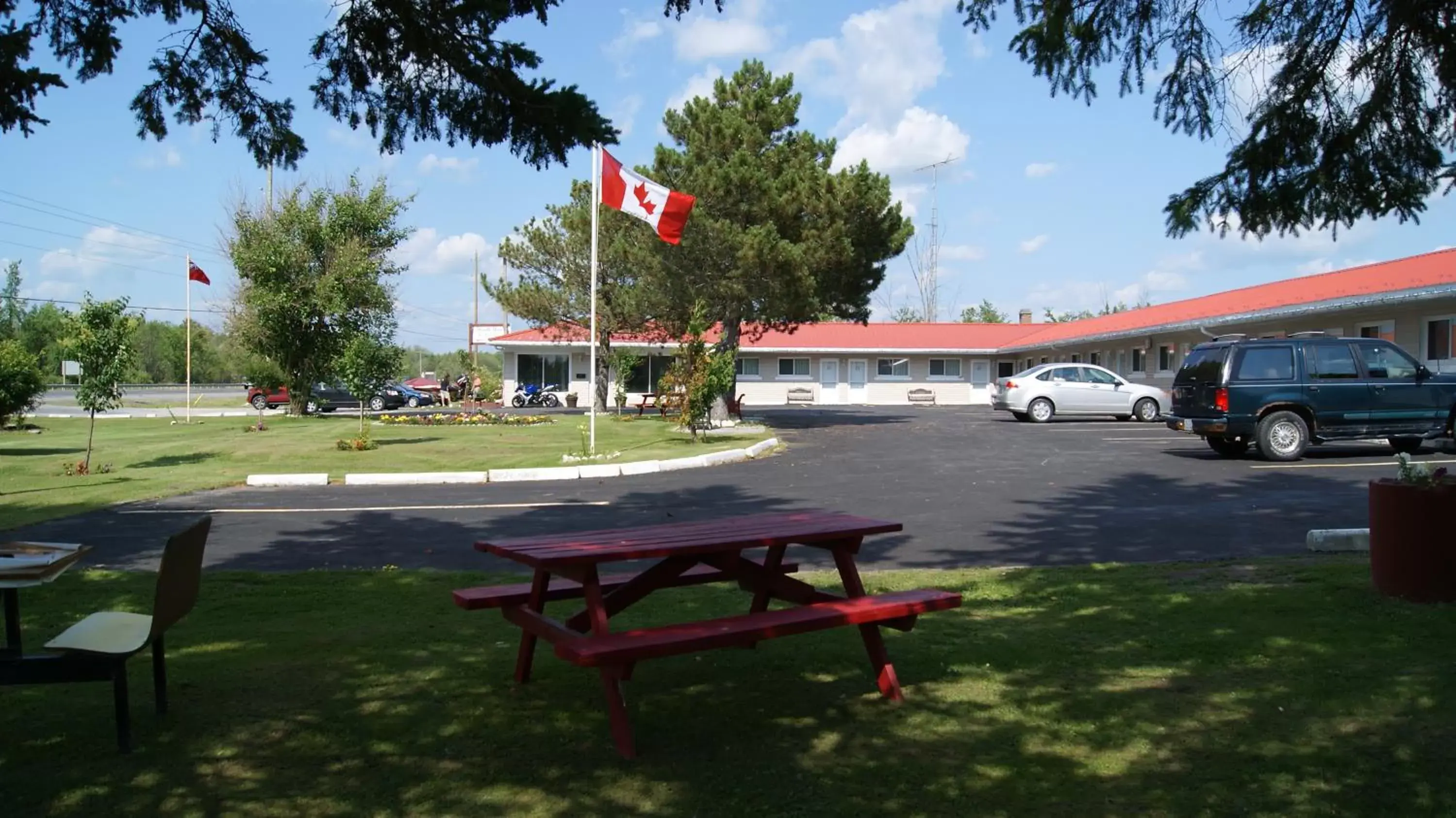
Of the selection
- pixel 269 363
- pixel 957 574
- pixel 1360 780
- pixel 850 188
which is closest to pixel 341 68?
pixel 957 574

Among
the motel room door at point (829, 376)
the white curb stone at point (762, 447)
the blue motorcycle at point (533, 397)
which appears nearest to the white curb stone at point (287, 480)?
the white curb stone at point (762, 447)

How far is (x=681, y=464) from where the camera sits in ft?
59.6

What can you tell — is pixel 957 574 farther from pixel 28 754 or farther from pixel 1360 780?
pixel 28 754

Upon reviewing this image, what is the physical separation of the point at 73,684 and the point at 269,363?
43.8 metres

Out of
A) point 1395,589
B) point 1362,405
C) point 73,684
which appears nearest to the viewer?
point 73,684

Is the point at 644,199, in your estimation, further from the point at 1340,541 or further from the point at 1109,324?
the point at 1109,324

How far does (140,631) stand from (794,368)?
45.6 metres

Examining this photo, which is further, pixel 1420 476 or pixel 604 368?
pixel 604 368

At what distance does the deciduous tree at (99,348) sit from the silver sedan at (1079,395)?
21597 millimetres

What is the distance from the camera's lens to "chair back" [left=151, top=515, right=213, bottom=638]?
408 cm

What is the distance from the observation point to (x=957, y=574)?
26.4 ft

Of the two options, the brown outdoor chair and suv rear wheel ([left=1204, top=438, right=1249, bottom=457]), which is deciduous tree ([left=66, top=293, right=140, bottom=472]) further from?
suv rear wheel ([left=1204, top=438, right=1249, bottom=457])

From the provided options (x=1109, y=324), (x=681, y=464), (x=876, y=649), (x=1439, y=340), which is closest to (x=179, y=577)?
(x=876, y=649)

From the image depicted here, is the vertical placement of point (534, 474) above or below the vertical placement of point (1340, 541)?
below
